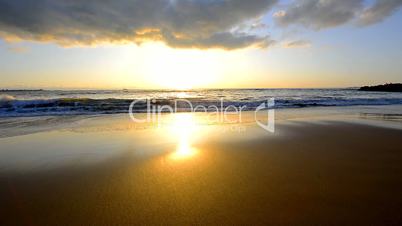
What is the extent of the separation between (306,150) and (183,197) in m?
3.30

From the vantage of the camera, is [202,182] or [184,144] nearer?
[202,182]

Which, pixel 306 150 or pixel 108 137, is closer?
pixel 306 150

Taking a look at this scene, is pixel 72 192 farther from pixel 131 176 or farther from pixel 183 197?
pixel 183 197

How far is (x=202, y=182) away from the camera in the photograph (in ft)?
11.7

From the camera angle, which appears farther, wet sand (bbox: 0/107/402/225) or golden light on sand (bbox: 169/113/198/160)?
golden light on sand (bbox: 169/113/198/160)

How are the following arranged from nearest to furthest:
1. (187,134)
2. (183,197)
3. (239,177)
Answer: (183,197) < (239,177) < (187,134)

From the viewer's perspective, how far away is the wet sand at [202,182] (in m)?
2.66

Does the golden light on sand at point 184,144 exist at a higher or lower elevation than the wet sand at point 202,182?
higher

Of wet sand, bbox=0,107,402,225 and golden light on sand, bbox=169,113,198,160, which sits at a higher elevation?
golden light on sand, bbox=169,113,198,160

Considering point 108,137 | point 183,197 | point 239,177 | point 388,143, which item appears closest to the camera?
point 183,197

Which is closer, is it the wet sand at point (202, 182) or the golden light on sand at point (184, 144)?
the wet sand at point (202, 182)

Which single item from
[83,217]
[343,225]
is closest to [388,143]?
[343,225]

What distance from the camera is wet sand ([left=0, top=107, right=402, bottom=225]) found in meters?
2.66

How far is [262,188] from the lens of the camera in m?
3.34
